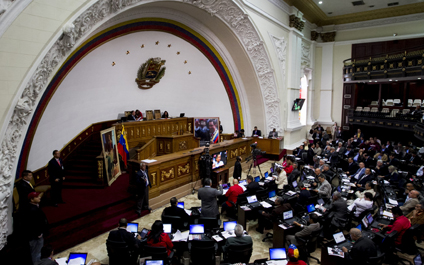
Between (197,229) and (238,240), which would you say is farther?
(197,229)

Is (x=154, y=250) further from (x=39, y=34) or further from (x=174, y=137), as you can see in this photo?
(x=174, y=137)

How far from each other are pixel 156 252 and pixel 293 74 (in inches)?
523

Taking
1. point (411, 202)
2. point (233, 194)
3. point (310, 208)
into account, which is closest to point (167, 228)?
point (233, 194)

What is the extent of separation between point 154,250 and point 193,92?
38.8ft

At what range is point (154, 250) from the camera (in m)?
4.20

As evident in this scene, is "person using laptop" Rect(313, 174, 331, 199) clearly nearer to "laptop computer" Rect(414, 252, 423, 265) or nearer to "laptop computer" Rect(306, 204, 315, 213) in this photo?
"laptop computer" Rect(306, 204, 315, 213)

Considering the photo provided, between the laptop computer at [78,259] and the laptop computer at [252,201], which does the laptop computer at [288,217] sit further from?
the laptop computer at [78,259]

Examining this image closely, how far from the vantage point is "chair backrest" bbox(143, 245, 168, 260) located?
416 centimetres

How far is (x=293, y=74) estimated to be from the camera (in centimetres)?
1526

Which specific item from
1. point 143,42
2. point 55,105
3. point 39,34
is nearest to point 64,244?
point 39,34

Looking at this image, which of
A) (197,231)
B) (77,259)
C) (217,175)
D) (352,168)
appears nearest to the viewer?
(77,259)

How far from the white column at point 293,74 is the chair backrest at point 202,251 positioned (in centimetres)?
1155

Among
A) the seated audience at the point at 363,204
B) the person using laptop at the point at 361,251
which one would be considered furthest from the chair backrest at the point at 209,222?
the seated audience at the point at 363,204

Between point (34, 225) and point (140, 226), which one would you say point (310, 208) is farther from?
point (34, 225)
